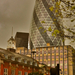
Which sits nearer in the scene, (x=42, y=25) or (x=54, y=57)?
(x=54, y=57)

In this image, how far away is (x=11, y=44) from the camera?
237 feet

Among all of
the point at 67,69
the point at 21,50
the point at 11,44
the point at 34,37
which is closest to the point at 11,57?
the point at 11,44

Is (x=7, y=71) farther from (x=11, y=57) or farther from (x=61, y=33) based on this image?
(x=61, y=33)

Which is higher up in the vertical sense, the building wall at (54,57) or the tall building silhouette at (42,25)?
the tall building silhouette at (42,25)

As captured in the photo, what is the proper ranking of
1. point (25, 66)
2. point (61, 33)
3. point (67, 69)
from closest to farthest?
point (61, 33), point (25, 66), point (67, 69)

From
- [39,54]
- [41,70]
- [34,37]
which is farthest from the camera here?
[34,37]

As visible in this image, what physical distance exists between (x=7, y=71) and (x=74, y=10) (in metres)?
29.2

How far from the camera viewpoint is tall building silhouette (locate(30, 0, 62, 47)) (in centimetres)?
11131

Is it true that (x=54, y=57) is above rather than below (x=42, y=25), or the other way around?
below

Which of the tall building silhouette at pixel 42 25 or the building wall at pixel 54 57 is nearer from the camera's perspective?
the building wall at pixel 54 57

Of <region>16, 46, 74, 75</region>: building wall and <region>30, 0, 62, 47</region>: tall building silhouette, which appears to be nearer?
<region>16, 46, 74, 75</region>: building wall

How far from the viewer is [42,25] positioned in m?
113

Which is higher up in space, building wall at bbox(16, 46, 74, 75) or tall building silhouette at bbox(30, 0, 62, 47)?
tall building silhouette at bbox(30, 0, 62, 47)

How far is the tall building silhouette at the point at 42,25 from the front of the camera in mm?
111312
